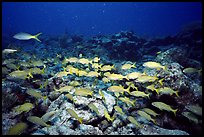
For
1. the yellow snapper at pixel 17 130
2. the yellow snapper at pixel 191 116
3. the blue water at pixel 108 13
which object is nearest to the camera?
the yellow snapper at pixel 17 130

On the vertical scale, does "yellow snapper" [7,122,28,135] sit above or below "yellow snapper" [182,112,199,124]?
above

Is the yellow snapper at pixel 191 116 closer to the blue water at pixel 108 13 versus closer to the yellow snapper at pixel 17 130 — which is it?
the yellow snapper at pixel 17 130

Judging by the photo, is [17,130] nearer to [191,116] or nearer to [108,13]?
[191,116]

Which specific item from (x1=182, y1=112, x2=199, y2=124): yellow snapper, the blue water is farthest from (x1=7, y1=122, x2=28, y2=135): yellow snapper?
the blue water

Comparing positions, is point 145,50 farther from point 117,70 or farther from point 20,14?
point 20,14

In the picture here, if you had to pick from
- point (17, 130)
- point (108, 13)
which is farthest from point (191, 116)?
point (108, 13)

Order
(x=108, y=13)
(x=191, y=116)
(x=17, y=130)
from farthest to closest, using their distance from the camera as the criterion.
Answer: (x=108, y=13) → (x=191, y=116) → (x=17, y=130)

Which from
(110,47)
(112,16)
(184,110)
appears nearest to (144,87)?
(184,110)

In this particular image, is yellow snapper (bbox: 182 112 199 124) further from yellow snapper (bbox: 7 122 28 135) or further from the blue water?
the blue water

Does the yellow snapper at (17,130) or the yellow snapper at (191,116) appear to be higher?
the yellow snapper at (17,130)

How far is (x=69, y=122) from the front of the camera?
207 inches

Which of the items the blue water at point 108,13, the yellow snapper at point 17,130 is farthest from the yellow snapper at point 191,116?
the blue water at point 108,13

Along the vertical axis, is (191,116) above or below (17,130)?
below

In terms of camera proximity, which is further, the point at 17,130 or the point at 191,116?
the point at 191,116
